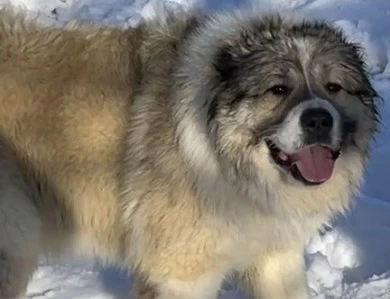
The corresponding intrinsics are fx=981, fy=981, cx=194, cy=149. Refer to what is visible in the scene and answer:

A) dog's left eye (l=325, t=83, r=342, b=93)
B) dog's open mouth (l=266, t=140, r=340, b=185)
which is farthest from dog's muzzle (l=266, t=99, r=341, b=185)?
dog's left eye (l=325, t=83, r=342, b=93)

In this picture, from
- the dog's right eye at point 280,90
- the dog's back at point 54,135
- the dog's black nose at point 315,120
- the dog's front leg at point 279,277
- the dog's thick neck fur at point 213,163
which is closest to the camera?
the dog's black nose at point 315,120

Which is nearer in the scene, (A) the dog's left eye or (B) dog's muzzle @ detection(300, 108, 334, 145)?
(B) dog's muzzle @ detection(300, 108, 334, 145)

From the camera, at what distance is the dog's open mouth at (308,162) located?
3494 mm

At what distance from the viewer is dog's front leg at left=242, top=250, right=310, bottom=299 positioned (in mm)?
4090

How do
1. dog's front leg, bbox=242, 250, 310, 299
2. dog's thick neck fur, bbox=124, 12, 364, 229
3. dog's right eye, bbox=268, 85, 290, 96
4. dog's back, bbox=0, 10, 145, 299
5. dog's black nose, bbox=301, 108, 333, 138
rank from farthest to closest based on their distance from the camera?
dog's front leg, bbox=242, 250, 310, 299 < dog's back, bbox=0, 10, 145, 299 < dog's thick neck fur, bbox=124, 12, 364, 229 < dog's right eye, bbox=268, 85, 290, 96 < dog's black nose, bbox=301, 108, 333, 138

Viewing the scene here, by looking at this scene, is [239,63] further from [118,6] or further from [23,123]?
[118,6]

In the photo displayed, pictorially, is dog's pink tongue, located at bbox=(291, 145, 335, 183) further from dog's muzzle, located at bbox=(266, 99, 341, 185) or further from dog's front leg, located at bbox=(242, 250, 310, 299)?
dog's front leg, located at bbox=(242, 250, 310, 299)

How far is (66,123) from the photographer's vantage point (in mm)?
3881

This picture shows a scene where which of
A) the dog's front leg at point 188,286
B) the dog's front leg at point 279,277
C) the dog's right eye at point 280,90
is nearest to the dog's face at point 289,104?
the dog's right eye at point 280,90

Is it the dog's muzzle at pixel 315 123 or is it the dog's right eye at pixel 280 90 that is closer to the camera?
the dog's muzzle at pixel 315 123

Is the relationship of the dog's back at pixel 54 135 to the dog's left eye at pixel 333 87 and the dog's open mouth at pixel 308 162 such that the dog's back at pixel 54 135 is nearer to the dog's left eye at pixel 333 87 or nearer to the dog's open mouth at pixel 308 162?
the dog's open mouth at pixel 308 162

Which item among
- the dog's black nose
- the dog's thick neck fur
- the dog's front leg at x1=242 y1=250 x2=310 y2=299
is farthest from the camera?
the dog's front leg at x1=242 y1=250 x2=310 y2=299

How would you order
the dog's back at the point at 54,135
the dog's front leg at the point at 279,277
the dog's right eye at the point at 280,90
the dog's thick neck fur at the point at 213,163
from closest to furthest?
1. the dog's right eye at the point at 280,90
2. the dog's thick neck fur at the point at 213,163
3. the dog's back at the point at 54,135
4. the dog's front leg at the point at 279,277

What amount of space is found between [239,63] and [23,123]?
0.92m
